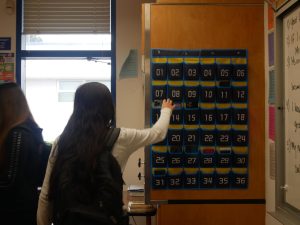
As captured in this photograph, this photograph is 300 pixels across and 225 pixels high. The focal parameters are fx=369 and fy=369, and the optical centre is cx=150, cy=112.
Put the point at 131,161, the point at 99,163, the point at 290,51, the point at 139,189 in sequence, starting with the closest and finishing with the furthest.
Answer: the point at 99,163
the point at 290,51
the point at 139,189
the point at 131,161

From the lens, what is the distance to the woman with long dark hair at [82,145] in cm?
151

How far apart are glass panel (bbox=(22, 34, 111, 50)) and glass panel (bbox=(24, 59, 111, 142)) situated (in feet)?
0.55

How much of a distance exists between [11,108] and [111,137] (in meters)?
0.51

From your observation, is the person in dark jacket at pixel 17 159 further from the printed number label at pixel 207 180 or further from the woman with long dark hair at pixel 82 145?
the printed number label at pixel 207 180

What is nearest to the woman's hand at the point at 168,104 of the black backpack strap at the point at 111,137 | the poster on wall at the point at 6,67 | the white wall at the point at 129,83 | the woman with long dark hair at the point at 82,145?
the woman with long dark hair at the point at 82,145

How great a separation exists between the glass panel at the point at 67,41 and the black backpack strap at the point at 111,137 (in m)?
2.10

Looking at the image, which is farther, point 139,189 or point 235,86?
point 139,189

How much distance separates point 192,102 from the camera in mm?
2193

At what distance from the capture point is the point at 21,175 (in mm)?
1665

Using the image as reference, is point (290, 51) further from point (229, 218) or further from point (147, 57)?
point (229, 218)

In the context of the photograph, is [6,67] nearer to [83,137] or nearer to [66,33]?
[66,33]

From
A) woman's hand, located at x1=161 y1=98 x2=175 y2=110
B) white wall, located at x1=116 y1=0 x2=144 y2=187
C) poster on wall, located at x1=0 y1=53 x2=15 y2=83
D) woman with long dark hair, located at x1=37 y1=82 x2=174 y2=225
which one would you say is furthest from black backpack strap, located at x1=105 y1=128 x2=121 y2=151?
poster on wall, located at x1=0 y1=53 x2=15 y2=83

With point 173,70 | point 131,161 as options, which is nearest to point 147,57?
point 173,70

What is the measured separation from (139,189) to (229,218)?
3.55 feet
